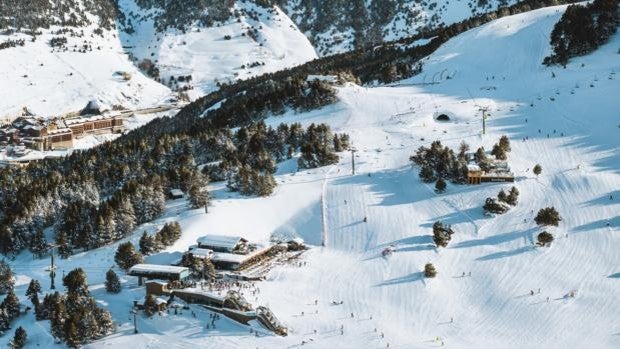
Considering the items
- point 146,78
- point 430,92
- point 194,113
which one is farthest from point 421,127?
point 146,78

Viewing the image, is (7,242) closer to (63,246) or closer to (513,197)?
(63,246)

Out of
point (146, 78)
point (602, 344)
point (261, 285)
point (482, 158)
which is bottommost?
point (602, 344)

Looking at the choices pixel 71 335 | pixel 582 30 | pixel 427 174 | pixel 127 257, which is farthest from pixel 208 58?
pixel 71 335

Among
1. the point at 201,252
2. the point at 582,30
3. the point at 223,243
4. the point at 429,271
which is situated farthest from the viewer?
the point at 582,30

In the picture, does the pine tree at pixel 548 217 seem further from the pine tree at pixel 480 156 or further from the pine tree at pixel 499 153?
the pine tree at pixel 499 153

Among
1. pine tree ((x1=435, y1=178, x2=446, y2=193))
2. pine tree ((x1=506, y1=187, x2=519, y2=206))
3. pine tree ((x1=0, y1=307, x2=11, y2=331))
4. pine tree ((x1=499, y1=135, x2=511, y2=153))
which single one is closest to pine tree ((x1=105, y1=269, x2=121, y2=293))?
pine tree ((x1=0, y1=307, x2=11, y2=331))

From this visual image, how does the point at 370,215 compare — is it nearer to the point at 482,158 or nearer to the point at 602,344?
the point at 482,158
